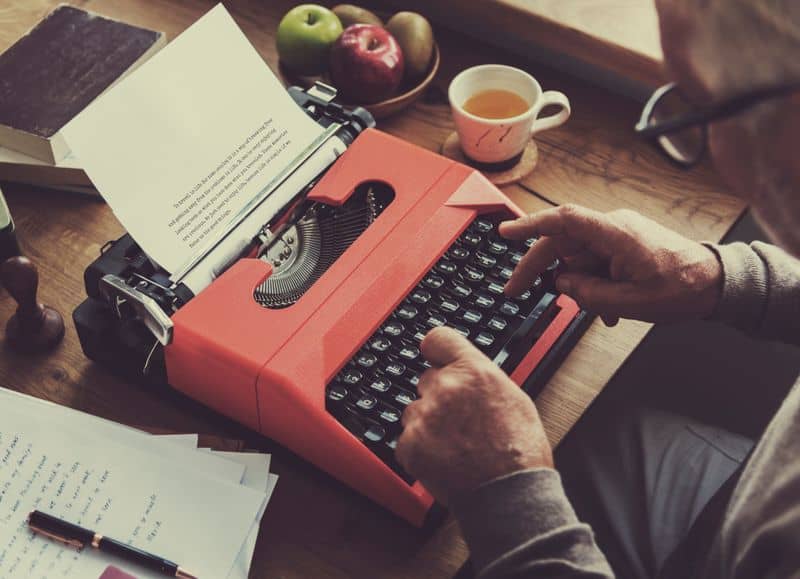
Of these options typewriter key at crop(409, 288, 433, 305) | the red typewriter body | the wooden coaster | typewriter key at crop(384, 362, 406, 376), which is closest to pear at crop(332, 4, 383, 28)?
the wooden coaster

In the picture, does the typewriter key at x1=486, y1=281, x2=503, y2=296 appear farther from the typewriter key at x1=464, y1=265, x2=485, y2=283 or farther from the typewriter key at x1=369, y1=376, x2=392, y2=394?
the typewriter key at x1=369, y1=376, x2=392, y2=394

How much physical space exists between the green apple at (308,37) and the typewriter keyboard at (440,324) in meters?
0.44

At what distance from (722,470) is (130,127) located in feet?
2.96

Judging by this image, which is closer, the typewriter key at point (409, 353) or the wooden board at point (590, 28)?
the typewriter key at point (409, 353)

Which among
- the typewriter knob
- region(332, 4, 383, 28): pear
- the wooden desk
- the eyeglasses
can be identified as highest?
the eyeglasses

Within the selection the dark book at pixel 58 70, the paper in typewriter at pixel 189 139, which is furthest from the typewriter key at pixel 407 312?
the dark book at pixel 58 70

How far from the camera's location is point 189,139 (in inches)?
45.4

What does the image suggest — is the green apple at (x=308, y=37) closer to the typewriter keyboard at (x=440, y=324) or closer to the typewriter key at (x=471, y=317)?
the typewriter keyboard at (x=440, y=324)

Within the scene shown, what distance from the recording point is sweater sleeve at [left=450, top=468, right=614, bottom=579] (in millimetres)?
921

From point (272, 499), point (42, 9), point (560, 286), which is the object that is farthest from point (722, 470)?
point (42, 9)

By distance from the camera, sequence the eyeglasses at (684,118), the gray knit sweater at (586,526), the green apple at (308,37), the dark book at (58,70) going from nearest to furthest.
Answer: the eyeglasses at (684,118), the gray knit sweater at (586,526), the dark book at (58,70), the green apple at (308,37)

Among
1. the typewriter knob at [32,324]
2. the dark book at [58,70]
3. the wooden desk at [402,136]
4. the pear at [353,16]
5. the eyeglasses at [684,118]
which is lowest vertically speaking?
the wooden desk at [402,136]

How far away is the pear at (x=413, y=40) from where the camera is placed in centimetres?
154

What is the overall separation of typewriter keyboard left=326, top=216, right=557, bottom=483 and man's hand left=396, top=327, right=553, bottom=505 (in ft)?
0.21
